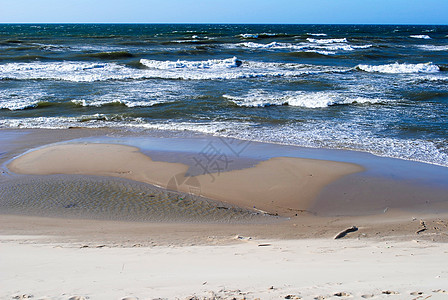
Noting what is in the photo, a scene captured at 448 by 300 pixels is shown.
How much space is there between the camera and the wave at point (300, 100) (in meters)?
14.0

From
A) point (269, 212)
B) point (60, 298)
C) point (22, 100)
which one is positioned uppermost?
point (22, 100)

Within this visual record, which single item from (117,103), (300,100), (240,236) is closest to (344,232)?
(240,236)

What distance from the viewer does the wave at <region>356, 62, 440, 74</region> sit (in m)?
23.0

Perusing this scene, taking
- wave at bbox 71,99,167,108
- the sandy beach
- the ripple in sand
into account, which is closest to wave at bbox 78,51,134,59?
wave at bbox 71,99,167,108

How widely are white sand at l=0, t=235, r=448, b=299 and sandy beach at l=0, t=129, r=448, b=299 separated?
1 cm

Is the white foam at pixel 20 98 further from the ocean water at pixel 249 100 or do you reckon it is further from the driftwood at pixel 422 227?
the driftwood at pixel 422 227

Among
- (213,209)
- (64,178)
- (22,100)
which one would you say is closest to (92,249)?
(213,209)

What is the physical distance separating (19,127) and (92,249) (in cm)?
843

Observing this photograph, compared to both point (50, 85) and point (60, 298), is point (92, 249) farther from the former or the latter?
point (50, 85)

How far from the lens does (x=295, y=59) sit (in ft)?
92.9

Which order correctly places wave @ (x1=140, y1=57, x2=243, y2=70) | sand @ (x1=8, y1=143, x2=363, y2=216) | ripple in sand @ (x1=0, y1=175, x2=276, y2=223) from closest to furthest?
ripple in sand @ (x1=0, y1=175, x2=276, y2=223) < sand @ (x1=8, y1=143, x2=363, y2=216) < wave @ (x1=140, y1=57, x2=243, y2=70)

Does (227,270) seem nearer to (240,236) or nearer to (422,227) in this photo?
(240,236)

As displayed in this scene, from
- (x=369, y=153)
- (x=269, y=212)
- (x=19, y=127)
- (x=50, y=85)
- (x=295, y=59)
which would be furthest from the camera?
(x=295, y=59)

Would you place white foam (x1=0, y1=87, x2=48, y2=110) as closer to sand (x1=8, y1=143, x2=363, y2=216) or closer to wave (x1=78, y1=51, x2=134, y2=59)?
sand (x1=8, y1=143, x2=363, y2=216)
